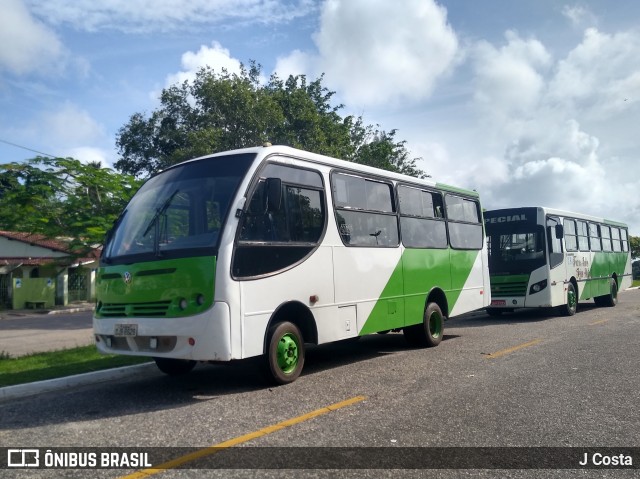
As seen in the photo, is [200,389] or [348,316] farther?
[348,316]

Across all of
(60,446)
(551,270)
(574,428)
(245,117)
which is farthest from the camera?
(245,117)

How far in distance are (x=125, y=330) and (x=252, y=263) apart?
69.7 inches

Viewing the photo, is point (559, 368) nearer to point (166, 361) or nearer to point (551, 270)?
point (166, 361)

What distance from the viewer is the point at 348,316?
340 inches

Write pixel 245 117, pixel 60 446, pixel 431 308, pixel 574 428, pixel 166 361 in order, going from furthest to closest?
1. pixel 245 117
2. pixel 431 308
3. pixel 166 361
4. pixel 574 428
5. pixel 60 446

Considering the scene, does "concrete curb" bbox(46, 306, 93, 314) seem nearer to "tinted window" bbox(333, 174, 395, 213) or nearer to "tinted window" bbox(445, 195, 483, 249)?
"tinted window" bbox(445, 195, 483, 249)

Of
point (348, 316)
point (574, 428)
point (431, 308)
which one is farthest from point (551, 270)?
point (574, 428)

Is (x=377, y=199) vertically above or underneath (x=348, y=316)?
above

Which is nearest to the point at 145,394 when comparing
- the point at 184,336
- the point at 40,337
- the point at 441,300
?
the point at 184,336

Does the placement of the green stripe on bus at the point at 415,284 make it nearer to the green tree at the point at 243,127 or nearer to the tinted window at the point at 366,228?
the tinted window at the point at 366,228

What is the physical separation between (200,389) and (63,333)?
10.8 meters

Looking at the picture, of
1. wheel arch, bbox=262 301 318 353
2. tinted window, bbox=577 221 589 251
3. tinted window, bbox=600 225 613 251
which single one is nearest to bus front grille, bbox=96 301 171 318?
wheel arch, bbox=262 301 318 353

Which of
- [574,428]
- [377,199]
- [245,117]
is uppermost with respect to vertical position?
Answer: [245,117]

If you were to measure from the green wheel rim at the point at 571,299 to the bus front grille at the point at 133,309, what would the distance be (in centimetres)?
1438
